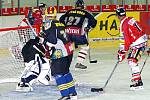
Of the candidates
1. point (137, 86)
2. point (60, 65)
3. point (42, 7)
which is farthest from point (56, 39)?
point (42, 7)

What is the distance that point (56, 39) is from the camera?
5.71 metres

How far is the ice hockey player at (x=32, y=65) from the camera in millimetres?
6723

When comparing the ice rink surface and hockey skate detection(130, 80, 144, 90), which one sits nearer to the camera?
the ice rink surface

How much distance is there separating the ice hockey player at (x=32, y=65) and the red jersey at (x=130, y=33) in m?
1.09

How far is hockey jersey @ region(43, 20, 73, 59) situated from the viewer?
18.7ft

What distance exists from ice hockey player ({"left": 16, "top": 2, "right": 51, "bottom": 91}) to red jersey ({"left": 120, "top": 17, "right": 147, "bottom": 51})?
109 centimetres

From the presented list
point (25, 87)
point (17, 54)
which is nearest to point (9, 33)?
point (17, 54)

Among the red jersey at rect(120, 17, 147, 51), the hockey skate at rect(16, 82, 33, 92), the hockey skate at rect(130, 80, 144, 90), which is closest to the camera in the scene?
the red jersey at rect(120, 17, 147, 51)

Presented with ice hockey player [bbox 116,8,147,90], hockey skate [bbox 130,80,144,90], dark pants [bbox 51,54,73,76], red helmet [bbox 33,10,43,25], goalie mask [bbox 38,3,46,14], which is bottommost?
hockey skate [bbox 130,80,144,90]

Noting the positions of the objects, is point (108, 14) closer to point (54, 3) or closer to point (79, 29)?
point (54, 3)

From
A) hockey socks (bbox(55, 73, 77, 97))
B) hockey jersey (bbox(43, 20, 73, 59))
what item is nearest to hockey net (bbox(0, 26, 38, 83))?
hockey jersey (bbox(43, 20, 73, 59))

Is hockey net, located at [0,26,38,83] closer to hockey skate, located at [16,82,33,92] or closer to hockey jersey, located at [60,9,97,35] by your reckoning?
hockey skate, located at [16,82,33,92]

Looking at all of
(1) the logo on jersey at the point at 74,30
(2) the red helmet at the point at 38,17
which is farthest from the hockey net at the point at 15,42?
(1) the logo on jersey at the point at 74,30

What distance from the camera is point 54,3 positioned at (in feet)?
43.7
